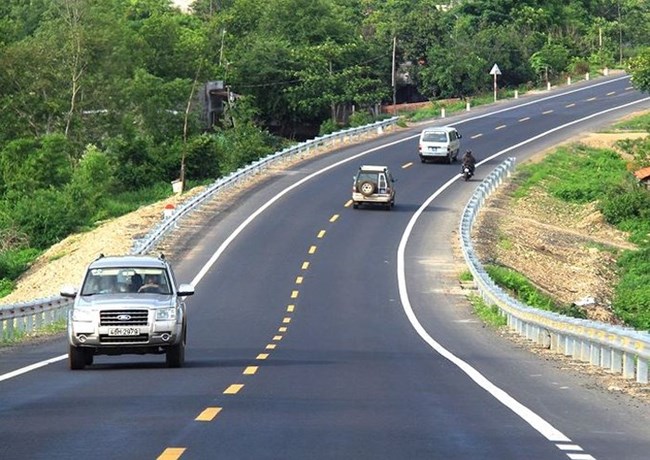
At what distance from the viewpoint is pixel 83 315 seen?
22.5 meters

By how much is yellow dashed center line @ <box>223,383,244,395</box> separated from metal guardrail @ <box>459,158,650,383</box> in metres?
5.50

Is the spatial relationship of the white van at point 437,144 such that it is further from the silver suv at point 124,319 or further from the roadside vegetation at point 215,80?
the silver suv at point 124,319

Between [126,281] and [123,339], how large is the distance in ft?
4.63

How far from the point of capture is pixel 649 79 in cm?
9419

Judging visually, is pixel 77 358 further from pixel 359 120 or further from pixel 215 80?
pixel 215 80

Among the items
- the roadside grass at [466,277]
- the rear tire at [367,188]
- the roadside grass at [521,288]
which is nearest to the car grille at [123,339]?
the roadside grass at [521,288]

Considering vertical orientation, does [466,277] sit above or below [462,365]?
below

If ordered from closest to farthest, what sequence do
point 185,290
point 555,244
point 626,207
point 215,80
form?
point 185,290, point 555,244, point 626,207, point 215,80

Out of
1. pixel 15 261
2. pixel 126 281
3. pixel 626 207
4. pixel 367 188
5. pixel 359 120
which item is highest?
pixel 126 281

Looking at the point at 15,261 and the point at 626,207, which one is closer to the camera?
the point at 15,261

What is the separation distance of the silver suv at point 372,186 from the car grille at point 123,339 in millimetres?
42951

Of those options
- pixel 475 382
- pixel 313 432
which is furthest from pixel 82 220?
pixel 313 432

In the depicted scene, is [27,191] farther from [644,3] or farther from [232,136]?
[644,3]

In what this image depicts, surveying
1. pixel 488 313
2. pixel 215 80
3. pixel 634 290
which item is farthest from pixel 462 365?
pixel 215 80
